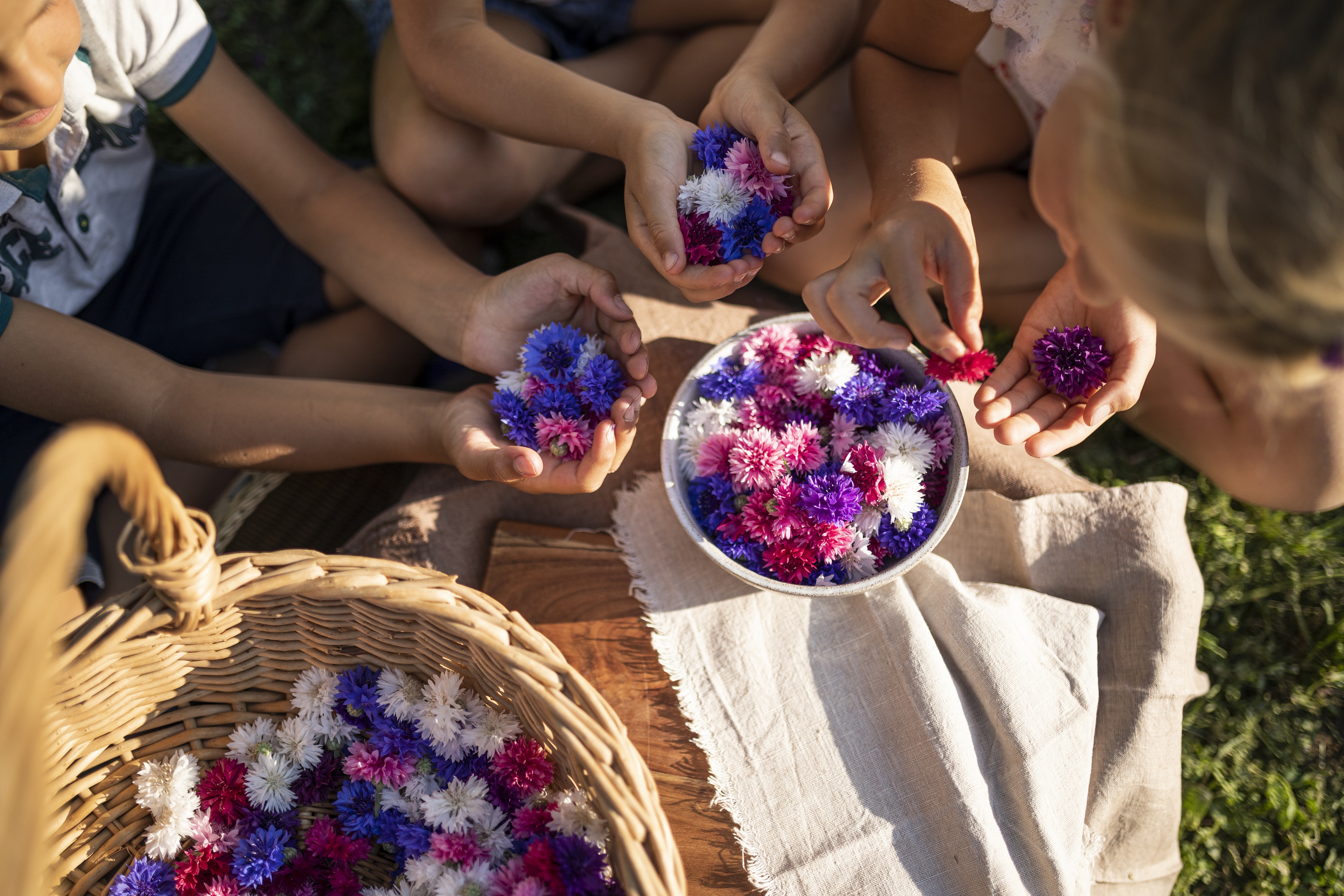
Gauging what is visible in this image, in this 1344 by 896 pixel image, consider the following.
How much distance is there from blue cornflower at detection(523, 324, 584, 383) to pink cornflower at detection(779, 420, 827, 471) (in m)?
0.41

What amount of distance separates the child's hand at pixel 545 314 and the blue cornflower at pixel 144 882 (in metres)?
→ 1.03

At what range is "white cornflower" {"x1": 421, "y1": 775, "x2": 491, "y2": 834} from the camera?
129 cm

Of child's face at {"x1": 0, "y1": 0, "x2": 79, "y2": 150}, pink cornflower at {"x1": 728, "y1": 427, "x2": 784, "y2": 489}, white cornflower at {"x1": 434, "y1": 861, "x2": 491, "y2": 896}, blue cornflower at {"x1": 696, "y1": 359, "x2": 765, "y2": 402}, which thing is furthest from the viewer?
blue cornflower at {"x1": 696, "y1": 359, "x2": 765, "y2": 402}

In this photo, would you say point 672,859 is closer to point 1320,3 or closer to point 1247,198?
point 1247,198

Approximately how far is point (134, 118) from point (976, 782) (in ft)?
7.33

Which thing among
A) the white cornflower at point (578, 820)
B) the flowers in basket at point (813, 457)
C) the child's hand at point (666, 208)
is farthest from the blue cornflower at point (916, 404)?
the white cornflower at point (578, 820)

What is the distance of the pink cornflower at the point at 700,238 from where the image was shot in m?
1.36

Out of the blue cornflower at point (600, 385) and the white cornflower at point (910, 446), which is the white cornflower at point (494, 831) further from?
the white cornflower at point (910, 446)

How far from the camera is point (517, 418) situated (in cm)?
145

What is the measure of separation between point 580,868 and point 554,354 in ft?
2.74

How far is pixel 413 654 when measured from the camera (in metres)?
1.37

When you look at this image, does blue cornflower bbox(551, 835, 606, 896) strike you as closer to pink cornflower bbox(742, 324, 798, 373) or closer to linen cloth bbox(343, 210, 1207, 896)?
linen cloth bbox(343, 210, 1207, 896)

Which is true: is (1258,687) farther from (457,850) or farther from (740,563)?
(457,850)

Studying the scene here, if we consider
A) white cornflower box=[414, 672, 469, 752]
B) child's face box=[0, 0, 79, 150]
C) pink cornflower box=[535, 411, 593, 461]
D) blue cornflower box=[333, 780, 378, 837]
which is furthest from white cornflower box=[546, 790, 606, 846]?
child's face box=[0, 0, 79, 150]
